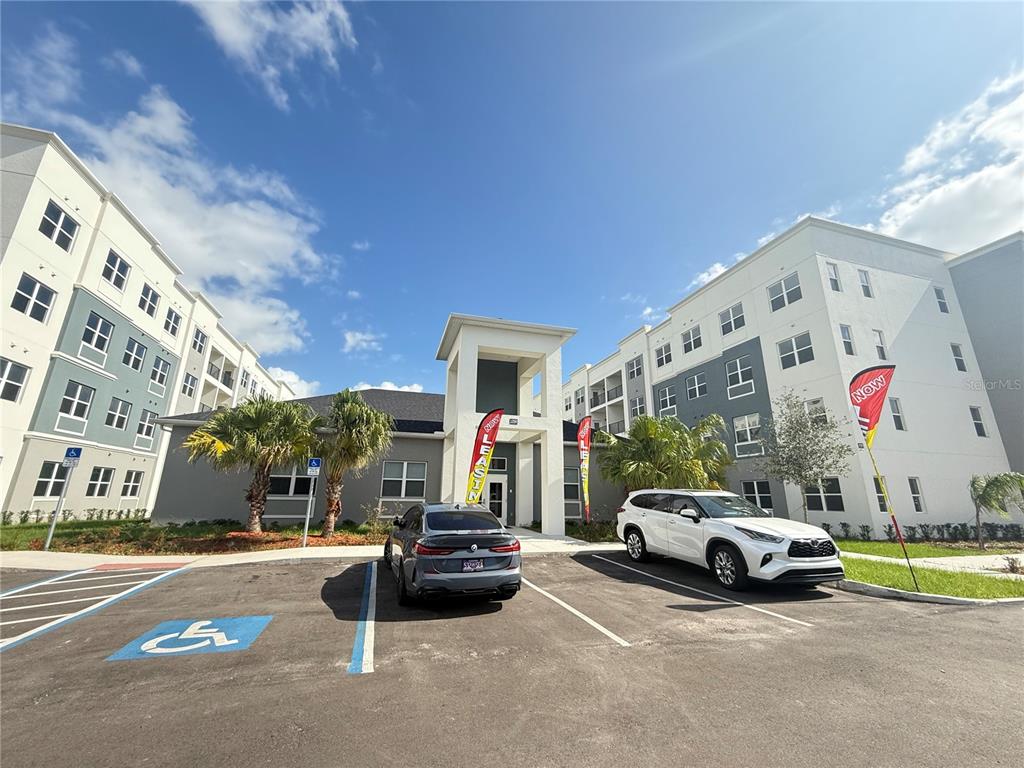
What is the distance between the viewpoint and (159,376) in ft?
93.7

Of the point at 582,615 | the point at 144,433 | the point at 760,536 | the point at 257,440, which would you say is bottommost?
the point at 582,615

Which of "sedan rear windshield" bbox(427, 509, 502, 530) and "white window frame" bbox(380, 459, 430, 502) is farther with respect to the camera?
"white window frame" bbox(380, 459, 430, 502)

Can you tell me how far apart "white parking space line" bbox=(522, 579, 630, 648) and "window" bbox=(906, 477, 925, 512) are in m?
21.0

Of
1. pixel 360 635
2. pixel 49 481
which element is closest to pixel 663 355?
pixel 360 635

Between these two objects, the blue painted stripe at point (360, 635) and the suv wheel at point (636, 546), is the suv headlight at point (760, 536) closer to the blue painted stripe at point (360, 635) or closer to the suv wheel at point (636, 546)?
the suv wheel at point (636, 546)

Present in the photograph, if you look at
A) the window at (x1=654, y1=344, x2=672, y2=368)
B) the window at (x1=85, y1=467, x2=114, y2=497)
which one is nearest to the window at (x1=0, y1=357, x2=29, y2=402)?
the window at (x1=85, y1=467, x2=114, y2=497)

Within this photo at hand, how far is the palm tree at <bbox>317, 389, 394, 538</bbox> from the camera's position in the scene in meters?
14.5

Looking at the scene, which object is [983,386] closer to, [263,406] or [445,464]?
[445,464]

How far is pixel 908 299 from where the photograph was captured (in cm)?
2272

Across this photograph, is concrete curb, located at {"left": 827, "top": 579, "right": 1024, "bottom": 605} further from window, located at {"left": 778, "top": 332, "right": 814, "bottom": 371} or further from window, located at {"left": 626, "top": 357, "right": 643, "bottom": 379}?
window, located at {"left": 626, "top": 357, "right": 643, "bottom": 379}

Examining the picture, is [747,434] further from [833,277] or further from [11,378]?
[11,378]

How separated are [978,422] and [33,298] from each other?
1877 inches

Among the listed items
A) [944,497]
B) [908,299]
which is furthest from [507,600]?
[908,299]

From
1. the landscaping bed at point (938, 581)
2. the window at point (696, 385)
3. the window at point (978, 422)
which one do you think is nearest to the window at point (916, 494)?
the window at point (978, 422)
